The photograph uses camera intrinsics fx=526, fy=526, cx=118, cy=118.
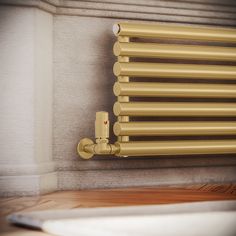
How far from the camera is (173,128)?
1.85 metres

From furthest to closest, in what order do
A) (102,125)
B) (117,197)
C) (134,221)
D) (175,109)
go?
(175,109)
(102,125)
(117,197)
(134,221)

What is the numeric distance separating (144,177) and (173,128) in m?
0.23

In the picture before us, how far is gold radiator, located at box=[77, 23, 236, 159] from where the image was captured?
178 centimetres

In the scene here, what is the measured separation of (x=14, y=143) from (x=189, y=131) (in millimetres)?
621

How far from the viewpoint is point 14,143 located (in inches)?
66.1

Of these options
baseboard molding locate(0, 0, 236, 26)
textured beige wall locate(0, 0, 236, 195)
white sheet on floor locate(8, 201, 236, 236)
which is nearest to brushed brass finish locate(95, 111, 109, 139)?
textured beige wall locate(0, 0, 236, 195)

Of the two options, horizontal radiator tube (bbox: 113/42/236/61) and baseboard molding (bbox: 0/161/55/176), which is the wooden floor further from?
horizontal radiator tube (bbox: 113/42/236/61)

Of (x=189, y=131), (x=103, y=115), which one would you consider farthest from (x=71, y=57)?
(x=189, y=131)

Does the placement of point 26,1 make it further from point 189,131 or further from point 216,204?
point 216,204

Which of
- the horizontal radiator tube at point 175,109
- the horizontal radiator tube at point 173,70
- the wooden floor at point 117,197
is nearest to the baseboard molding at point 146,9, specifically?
the horizontal radiator tube at point 173,70

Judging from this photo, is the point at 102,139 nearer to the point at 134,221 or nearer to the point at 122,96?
the point at 122,96

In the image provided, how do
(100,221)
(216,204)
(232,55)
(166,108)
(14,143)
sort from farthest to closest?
(232,55) < (166,108) < (14,143) < (216,204) < (100,221)

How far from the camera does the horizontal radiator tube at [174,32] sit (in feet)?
5.91

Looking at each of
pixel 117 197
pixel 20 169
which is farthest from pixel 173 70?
pixel 20 169
